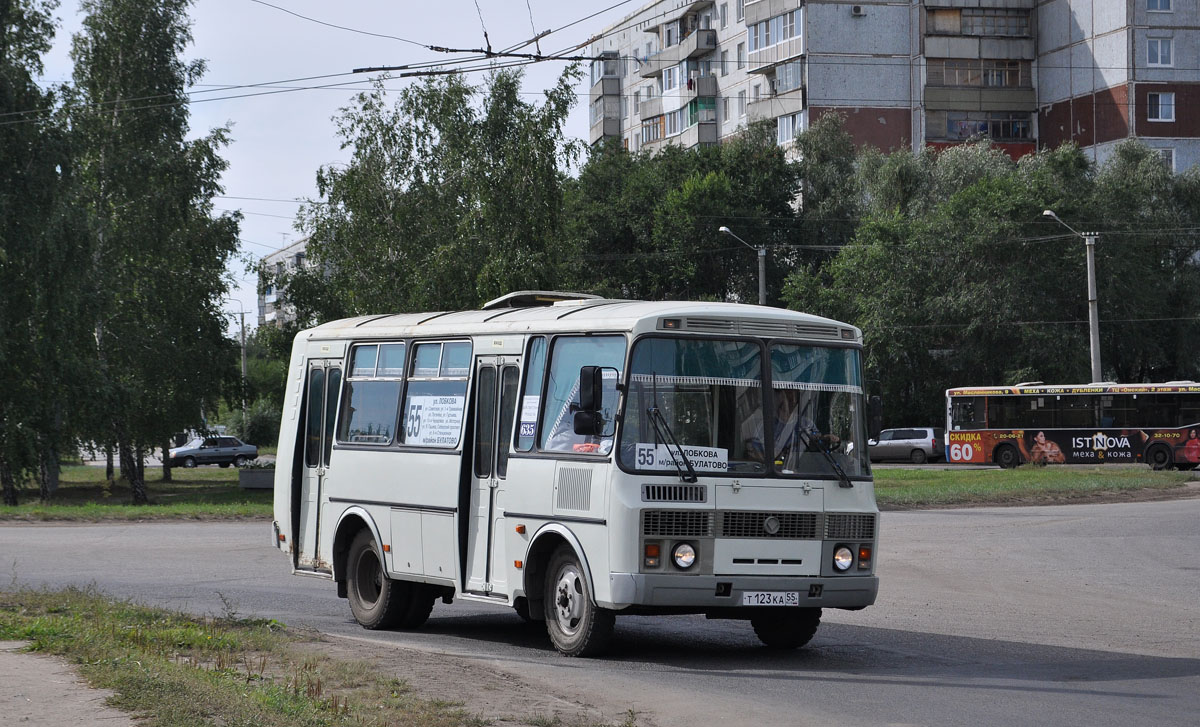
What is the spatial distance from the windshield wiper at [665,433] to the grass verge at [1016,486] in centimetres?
1953

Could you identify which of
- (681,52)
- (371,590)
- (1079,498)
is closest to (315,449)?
(371,590)

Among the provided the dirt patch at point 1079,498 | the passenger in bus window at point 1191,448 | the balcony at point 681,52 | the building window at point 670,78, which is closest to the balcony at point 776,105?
the balcony at point 681,52

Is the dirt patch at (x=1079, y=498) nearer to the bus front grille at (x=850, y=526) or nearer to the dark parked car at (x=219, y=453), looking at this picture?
the bus front grille at (x=850, y=526)

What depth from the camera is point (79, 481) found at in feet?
184

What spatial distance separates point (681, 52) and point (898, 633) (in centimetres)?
7353

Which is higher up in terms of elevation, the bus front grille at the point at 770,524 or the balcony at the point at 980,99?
the balcony at the point at 980,99

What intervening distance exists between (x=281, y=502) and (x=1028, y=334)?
46.2m

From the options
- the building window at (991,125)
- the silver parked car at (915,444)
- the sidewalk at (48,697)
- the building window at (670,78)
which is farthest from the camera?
the building window at (670,78)

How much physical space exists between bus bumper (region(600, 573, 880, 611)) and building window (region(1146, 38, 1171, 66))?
63.8m

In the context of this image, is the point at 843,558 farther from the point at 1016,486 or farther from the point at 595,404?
the point at 1016,486

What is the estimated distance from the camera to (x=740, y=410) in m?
11.0

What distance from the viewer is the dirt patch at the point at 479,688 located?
8023 mm

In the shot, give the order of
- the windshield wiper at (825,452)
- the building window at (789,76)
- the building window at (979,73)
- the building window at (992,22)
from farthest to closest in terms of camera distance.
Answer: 1. the building window at (992,22)
2. the building window at (979,73)
3. the building window at (789,76)
4. the windshield wiper at (825,452)

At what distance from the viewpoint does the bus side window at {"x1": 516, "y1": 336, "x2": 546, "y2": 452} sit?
1170cm
